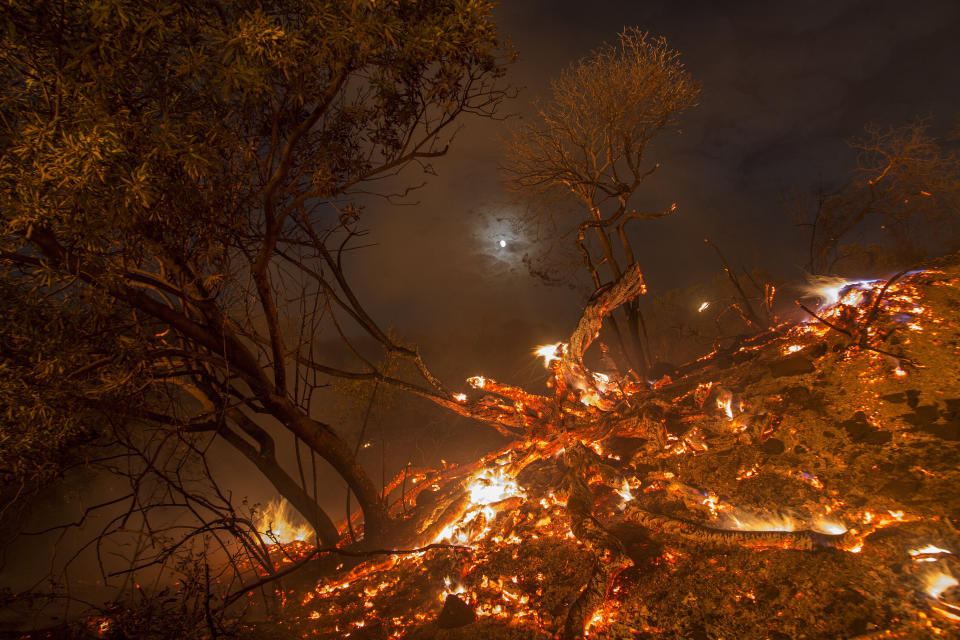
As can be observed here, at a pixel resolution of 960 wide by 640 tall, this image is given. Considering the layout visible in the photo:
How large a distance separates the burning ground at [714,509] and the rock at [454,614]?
0.09 ft

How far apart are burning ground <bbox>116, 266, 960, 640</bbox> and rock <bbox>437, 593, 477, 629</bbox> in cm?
3

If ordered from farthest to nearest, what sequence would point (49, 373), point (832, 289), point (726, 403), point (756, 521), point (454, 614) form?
point (832, 289)
point (726, 403)
point (454, 614)
point (756, 521)
point (49, 373)

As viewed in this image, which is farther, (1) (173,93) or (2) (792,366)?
(2) (792,366)

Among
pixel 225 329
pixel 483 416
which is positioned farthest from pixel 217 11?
pixel 483 416

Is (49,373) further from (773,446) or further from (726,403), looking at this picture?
(726,403)

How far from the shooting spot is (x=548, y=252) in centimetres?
1309

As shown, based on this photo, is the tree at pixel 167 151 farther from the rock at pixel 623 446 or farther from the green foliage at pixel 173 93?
the rock at pixel 623 446

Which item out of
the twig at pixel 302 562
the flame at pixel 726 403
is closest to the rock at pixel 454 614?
the twig at pixel 302 562

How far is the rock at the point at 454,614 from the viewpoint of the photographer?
467cm

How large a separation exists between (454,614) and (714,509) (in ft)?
11.3

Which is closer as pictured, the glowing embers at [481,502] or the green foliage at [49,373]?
the green foliage at [49,373]

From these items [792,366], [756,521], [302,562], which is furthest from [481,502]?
[792,366]

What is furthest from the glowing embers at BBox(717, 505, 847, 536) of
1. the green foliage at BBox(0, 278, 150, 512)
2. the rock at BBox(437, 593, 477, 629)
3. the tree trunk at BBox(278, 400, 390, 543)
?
the green foliage at BBox(0, 278, 150, 512)

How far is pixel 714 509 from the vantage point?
16.9 feet
